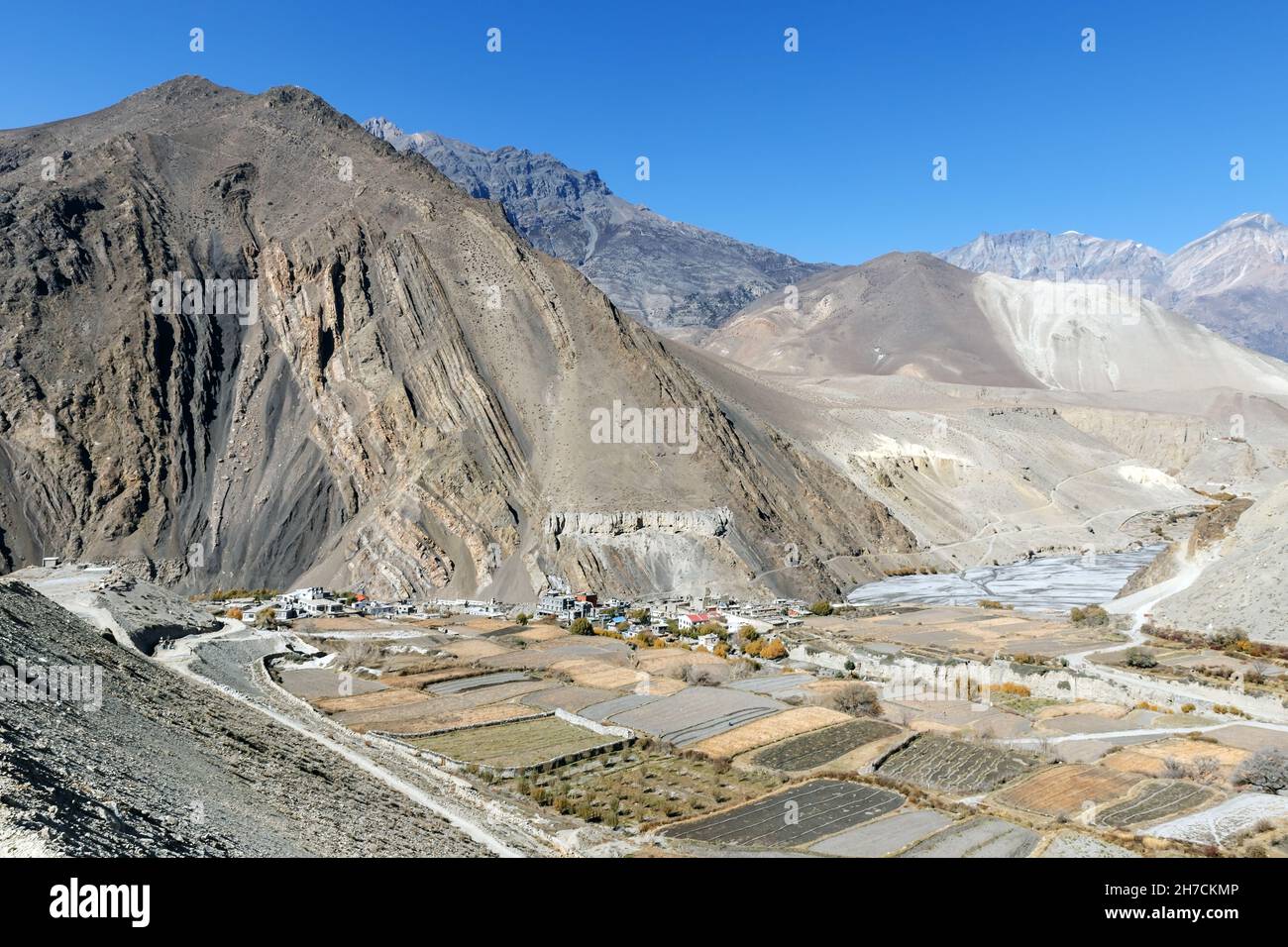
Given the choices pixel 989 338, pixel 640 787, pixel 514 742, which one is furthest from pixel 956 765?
pixel 989 338

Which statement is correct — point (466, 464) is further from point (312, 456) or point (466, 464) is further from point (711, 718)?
point (711, 718)

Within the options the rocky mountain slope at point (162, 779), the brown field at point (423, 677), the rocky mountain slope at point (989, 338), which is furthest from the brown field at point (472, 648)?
the rocky mountain slope at point (989, 338)

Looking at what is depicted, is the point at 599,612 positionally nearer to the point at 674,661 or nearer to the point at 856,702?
the point at 674,661

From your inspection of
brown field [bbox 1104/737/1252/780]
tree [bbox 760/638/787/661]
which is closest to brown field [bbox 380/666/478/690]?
tree [bbox 760/638/787/661]

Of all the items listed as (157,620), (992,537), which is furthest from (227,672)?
(992,537)

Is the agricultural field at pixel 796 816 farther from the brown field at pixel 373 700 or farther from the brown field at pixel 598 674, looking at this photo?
the brown field at pixel 373 700
